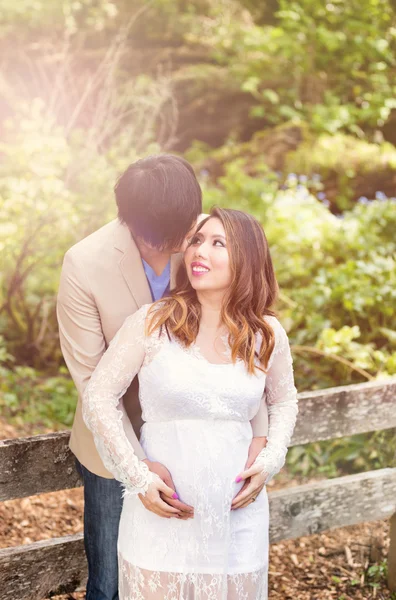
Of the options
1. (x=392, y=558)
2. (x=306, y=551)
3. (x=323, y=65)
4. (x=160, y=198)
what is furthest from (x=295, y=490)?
(x=323, y=65)

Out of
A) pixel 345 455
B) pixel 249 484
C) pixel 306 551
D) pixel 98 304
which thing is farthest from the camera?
pixel 345 455

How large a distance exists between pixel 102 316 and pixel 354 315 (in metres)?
3.45

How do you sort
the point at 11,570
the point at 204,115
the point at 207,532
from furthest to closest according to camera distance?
the point at 204,115
the point at 11,570
the point at 207,532

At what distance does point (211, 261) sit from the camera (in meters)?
2.33

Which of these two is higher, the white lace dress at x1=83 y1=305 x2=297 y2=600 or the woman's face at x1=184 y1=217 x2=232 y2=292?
the woman's face at x1=184 y1=217 x2=232 y2=292

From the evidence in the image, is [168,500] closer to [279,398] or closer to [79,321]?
[279,398]

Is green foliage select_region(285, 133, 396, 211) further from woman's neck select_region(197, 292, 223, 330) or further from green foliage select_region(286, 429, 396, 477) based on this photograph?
woman's neck select_region(197, 292, 223, 330)

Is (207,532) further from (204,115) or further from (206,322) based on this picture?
(204,115)

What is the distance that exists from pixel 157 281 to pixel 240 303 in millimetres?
394

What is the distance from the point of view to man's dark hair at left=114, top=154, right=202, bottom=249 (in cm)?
239

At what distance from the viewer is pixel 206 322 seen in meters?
2.42

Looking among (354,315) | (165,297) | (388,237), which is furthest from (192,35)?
(165,297)

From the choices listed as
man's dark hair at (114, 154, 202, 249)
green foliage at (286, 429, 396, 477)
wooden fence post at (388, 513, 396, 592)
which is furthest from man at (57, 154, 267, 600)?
green foliage at (286, 429, 396, 477)

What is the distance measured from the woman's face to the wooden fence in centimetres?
88
